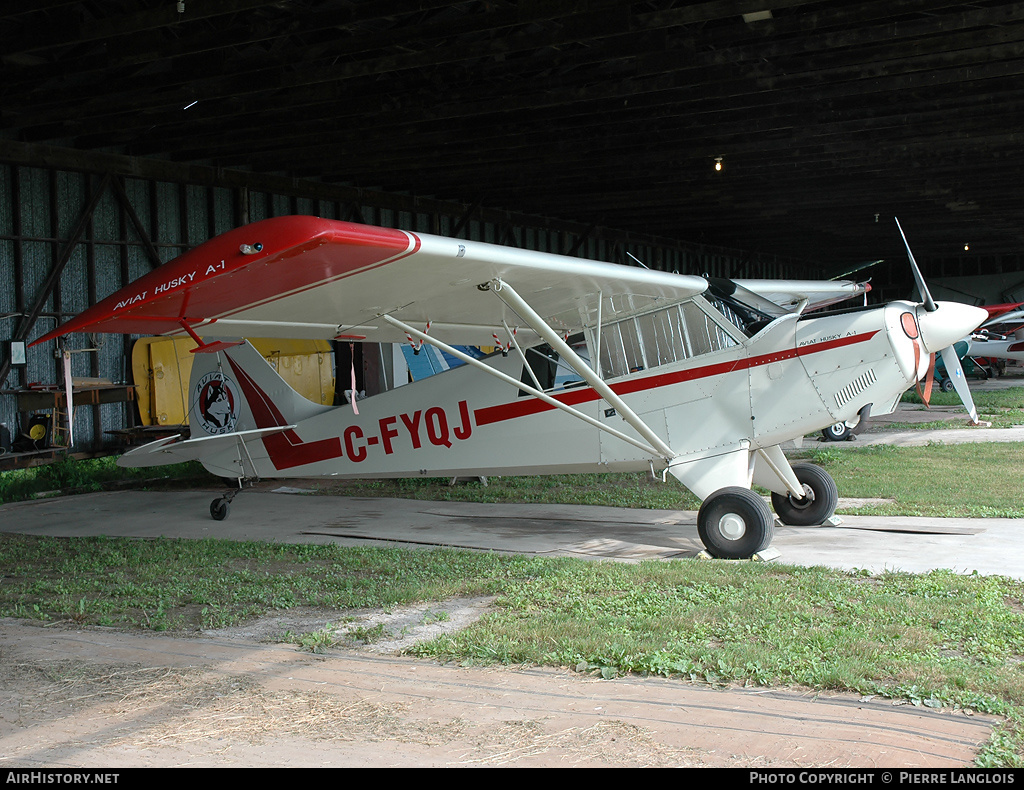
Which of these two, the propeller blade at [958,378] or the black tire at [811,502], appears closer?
the black tire at [811,502]

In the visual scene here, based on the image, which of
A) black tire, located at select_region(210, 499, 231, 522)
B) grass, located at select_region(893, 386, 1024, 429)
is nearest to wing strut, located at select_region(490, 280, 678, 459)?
black tire, located at select_region(210, 499, 231, 522)

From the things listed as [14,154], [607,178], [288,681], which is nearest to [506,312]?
[288,681]

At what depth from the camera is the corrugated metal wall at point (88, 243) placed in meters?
A: 13.3

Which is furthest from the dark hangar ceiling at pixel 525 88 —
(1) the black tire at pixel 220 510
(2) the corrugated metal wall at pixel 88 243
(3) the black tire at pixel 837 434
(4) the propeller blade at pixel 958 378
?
(3) the black tire at pixel 837 434

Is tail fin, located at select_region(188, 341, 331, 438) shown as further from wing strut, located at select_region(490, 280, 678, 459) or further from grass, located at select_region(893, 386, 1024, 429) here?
grass, located at select_region(893, 386, 1024, 429)

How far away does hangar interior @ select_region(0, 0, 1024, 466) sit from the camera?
Result: 9438 mm

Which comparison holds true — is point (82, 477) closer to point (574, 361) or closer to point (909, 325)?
point (574, 361)

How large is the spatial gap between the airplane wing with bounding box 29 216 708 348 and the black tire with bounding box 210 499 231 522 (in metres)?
3.19

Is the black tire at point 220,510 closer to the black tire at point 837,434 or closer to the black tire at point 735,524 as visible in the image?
the black tire at point 735,524

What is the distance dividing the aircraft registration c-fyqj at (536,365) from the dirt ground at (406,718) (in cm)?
223

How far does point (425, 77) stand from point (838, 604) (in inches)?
337

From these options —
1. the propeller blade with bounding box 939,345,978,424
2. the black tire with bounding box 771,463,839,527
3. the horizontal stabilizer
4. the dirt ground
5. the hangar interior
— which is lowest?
the dirt ground

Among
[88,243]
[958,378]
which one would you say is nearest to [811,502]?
[958,378]
